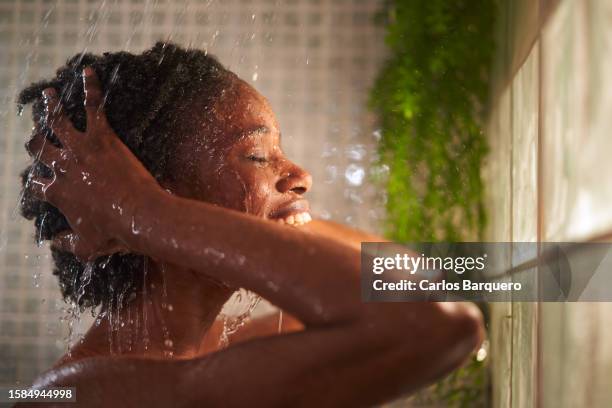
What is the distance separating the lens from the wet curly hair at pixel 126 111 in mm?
541

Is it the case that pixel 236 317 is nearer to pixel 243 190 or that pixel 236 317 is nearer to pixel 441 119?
pixel 243 190

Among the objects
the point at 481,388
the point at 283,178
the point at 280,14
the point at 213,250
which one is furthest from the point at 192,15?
the point at 481,388

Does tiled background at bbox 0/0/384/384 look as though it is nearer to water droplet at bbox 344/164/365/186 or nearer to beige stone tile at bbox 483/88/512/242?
water droplet at bbox 344/164/365/186

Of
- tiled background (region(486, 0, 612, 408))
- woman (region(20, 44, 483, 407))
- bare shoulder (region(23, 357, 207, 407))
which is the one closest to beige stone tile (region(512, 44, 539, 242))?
tiled background (region(486, 0, 612, 408))

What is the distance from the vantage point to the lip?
1.78 feet

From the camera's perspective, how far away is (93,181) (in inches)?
18.3

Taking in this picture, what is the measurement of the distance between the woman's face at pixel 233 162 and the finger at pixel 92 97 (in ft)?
0.21

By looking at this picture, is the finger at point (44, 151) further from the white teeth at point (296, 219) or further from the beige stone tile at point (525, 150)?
the beige stone tile at point (525, 150)

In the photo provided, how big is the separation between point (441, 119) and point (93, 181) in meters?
0.44

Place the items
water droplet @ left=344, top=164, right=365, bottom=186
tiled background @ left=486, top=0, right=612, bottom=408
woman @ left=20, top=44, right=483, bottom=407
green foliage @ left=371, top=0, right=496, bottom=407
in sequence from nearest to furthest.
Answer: woman @ left=20, top=44, right=483, bottom=407
tiled background @ left=486, top=0, right=612, bottom=408
green foliage @ left=371, top=0, right=496, bottom=407
water droplet @ left=344, top=164, right=365, bottom=186

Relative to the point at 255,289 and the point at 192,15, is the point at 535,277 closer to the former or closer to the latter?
the point at 255,289

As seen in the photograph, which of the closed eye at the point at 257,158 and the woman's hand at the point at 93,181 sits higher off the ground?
the closed eye at the point at 257,158

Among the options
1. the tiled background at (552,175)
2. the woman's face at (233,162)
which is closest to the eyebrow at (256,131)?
the woman's face at (233,162)

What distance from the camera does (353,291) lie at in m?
0.39
